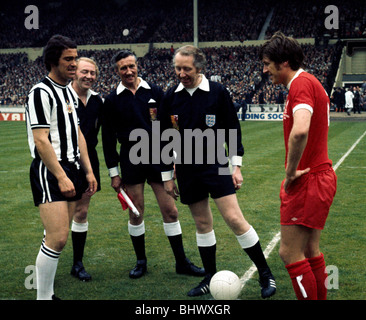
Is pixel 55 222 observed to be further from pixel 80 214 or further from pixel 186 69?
pixel 186 69

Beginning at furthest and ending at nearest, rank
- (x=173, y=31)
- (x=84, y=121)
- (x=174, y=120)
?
(x=173, y=31), (x=84, y=121), (x=174, y=120)

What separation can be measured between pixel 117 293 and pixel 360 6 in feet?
142

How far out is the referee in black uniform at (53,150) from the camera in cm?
381

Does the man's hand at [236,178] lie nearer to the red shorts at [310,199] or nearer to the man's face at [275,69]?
the red shorts at [310,199]

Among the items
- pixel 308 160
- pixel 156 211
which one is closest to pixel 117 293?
pixel 308 160

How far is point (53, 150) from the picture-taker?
151 inches

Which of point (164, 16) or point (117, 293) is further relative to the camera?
point (164, 16)

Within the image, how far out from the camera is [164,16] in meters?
49.4

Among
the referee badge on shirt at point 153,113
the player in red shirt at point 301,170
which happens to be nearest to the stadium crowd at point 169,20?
the referee badge on shirt at point 153,113

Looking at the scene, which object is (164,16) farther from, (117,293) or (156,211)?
(117,293)

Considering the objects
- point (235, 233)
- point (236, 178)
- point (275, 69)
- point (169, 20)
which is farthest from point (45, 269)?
point (169, 20)

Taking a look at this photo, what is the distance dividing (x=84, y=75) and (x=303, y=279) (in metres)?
2.89

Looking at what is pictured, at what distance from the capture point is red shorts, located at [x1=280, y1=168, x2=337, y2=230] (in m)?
3.40

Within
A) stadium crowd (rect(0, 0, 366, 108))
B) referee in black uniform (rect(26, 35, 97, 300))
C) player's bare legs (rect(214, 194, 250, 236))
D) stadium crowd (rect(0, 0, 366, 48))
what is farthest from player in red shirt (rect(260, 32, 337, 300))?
stadium crowd (rect(0, 0, 366, 48))
